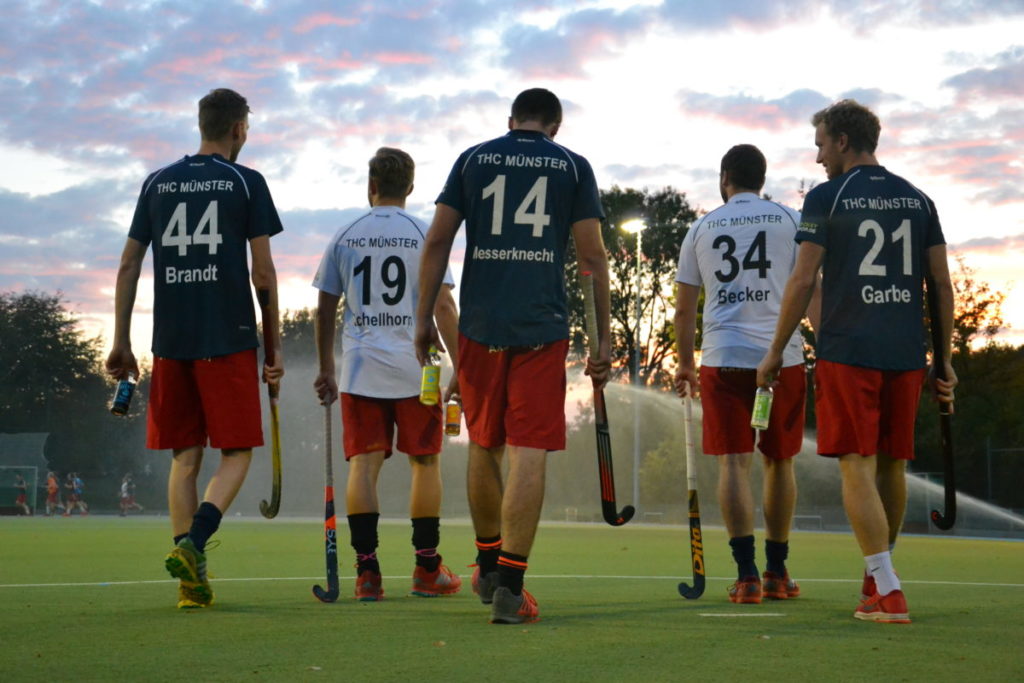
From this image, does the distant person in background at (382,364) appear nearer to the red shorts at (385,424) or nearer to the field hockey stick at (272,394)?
the red shorts at (385,424)

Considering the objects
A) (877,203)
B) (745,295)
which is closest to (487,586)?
(745,295)

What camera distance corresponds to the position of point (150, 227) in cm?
693

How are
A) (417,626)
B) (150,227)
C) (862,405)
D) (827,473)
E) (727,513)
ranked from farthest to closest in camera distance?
1. (827,473)
2. (727,513)
3. (150,227)
4. (862,405)
5. (417,626)

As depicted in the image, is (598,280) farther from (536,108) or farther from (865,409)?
(865,409)

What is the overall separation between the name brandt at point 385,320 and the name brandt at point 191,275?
1.32 m

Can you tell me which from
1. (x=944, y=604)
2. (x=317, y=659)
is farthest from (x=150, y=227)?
(x=944, y=604)

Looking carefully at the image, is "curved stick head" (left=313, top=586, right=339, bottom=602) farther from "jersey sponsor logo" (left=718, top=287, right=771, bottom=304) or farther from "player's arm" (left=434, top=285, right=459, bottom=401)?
"jersey sponsor logo" (left=718, top=287, right=771, bottom=304)

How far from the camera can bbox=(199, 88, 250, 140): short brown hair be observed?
7000mm

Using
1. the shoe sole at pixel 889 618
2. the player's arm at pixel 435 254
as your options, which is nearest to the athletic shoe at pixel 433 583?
the player's arm at pixel 435 254

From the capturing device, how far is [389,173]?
8031mm

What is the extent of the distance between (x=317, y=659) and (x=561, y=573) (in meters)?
6.27

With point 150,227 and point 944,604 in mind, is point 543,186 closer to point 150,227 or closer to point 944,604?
point 150,227

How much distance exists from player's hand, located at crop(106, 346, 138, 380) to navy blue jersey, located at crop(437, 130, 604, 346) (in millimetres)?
1874

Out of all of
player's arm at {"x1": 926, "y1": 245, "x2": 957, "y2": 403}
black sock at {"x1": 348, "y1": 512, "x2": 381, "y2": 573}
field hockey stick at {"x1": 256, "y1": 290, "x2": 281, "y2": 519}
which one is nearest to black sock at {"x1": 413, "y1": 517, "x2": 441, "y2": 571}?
black sock at {"x1": 348, "y1": 512, "x2": 381, "y2": 573}
